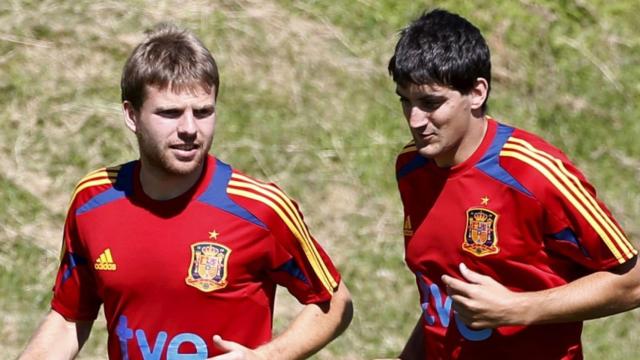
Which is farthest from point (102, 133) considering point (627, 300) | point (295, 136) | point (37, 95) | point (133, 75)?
point (627, 300)

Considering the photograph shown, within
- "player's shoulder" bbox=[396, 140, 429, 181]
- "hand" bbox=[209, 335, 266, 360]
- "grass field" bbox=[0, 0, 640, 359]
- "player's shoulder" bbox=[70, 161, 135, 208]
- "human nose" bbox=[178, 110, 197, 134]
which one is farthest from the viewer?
"grass field" bbox=[0, 0, 640, 359]

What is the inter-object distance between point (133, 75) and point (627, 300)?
217 centimetres

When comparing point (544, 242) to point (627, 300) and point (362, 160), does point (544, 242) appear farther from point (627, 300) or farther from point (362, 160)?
point (362, 160)

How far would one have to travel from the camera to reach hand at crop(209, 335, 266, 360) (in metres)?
5.64

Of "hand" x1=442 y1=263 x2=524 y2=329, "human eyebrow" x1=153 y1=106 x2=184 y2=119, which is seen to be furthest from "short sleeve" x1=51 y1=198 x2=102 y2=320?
"hand" x1=442 y1=263 x2=524 y2=329

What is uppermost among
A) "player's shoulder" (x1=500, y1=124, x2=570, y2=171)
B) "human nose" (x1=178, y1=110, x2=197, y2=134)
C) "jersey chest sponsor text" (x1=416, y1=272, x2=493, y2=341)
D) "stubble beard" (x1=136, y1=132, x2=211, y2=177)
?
"player's shoulder" (x1=500, y1=124, x2=570, y2=171)

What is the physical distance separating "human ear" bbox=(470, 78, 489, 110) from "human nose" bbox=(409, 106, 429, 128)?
23 cm

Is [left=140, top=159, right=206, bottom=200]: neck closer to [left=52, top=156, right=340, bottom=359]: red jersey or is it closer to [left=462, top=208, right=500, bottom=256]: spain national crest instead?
[left=52, top=156, right=340, bottom=359]: red jersey

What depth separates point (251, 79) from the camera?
11070 millimetres

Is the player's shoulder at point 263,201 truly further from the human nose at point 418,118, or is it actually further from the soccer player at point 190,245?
the human nose at point 418,118

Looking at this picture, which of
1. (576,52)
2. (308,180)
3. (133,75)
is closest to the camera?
(133,75)

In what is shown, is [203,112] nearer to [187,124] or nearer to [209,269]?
[187,124]

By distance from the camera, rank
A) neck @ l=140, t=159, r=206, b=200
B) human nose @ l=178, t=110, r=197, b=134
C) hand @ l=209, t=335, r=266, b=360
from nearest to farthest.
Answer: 1. hand @ l=209, t=335, r=266, b=360
2. human nose @ l=178, t=110, r=197, b=134
3. neck @ l=140, t=159, r=206, b=200

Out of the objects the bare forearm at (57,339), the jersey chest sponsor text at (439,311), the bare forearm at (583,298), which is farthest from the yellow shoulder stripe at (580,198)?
the bare forearm at (57,339)
